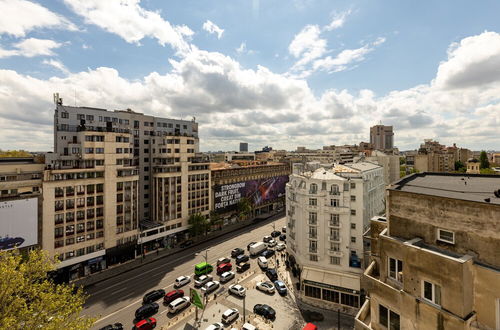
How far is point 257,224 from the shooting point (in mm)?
92312

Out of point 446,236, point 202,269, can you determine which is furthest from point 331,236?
point 446,236

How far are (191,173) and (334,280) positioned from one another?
159 ft

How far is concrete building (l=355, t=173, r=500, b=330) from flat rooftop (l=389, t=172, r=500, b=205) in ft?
0.12

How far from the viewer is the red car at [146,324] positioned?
35656mm

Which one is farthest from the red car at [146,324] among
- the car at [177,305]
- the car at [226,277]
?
the car at [226,277]

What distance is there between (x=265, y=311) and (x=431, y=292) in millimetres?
34700

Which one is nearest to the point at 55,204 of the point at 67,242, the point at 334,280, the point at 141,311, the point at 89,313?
the point at 67,242

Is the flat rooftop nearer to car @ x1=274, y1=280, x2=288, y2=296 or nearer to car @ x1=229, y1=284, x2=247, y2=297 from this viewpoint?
car @ x1=274, y1=280, x2=288, y2=296

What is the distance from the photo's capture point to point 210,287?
153ft

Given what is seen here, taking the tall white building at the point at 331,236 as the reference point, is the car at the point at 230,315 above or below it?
below

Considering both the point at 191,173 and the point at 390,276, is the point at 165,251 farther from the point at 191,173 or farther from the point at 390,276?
the point at 390,276

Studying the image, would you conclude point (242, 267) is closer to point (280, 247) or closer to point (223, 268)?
point (223, 268)

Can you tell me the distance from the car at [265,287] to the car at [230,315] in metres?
8.29

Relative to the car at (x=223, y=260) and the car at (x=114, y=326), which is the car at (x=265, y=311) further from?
the car at (x=114, y=326)
